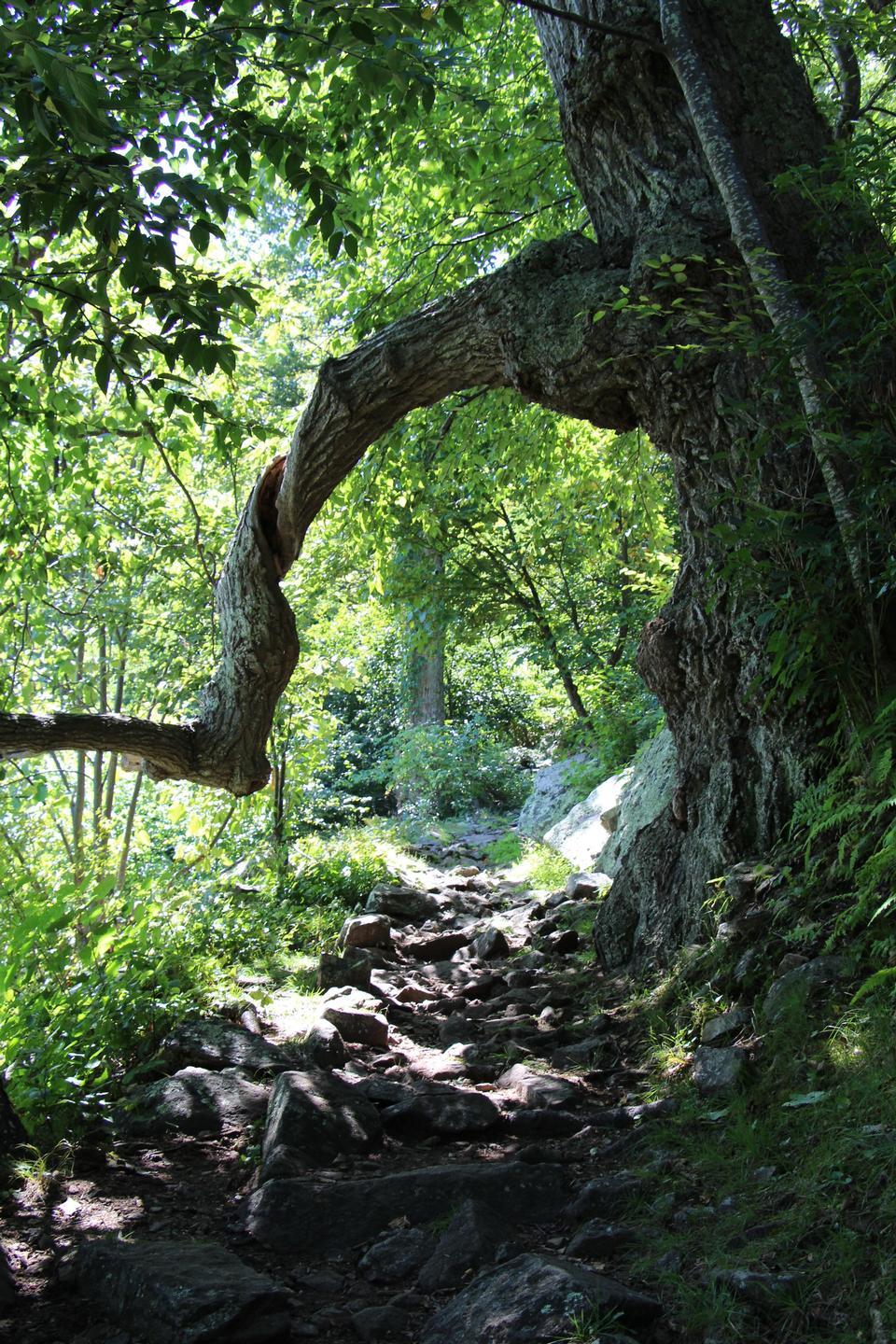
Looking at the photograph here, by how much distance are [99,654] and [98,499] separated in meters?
1.68

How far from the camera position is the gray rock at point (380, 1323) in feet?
8.71

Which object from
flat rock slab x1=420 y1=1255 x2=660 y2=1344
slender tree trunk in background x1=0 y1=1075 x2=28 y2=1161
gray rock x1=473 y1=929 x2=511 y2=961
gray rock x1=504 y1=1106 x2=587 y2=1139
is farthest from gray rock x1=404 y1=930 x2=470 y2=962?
flat rock slab x1=420 y1=1255 x2=660 y2=1344

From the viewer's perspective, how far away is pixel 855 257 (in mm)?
4059

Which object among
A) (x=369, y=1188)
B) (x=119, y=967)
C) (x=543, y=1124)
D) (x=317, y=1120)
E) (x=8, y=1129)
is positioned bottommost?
(x=543, y=1124)

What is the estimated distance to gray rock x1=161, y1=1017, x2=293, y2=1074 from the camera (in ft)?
16.2

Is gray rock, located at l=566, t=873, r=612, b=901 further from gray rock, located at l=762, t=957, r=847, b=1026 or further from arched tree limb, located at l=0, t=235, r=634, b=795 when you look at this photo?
gray rock, located at l=762, t=957, r=847, b=1026

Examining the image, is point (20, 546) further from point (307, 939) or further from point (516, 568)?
point (516, 568)

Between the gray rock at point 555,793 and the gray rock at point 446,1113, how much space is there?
8275 millimetres

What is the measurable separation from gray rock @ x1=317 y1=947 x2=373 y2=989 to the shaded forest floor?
3.89ft

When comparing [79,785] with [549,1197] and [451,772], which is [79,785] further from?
[451,772]

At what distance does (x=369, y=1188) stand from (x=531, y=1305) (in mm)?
1170

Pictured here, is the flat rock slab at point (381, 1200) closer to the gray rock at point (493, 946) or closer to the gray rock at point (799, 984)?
the gray rock at point (799, 984)

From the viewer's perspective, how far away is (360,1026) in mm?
5539

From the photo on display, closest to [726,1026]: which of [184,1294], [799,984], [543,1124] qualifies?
[799,984]
